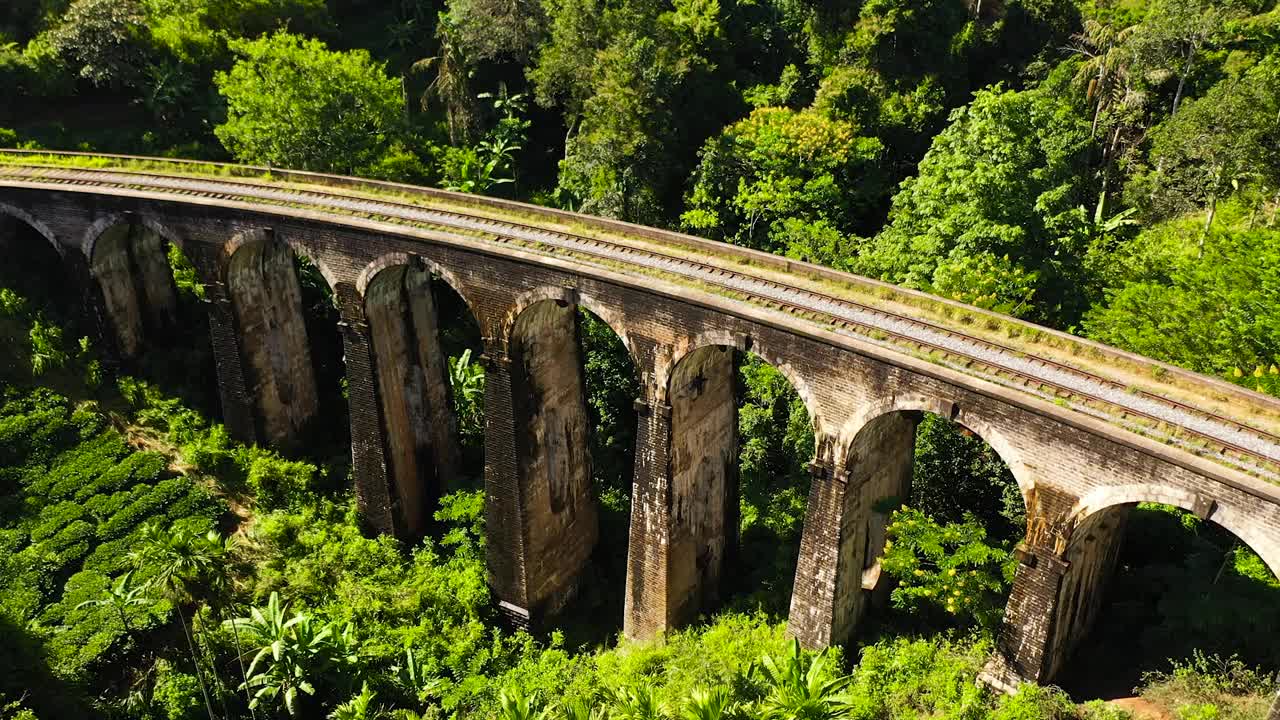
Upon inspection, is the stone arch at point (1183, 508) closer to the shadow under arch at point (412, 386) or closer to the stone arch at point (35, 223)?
the shadow under arch at point (412, 386)

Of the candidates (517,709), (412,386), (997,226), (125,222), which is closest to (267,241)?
(412,386)

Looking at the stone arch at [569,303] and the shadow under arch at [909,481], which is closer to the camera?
the shadow under arch at [909,481]

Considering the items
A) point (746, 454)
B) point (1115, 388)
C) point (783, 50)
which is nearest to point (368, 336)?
point (746, 454)

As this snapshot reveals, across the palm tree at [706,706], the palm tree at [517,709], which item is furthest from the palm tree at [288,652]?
the palm tree at [706,706]

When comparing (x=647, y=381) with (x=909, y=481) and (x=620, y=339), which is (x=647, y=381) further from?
(x=909, y=481)

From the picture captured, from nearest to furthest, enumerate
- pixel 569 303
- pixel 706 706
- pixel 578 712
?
pixel 706 706 < pixel 578 712 < pixel 569 303

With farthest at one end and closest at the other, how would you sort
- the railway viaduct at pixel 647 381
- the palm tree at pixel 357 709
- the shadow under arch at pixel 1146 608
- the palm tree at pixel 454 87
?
the palm tree at pixel 454 87, the palm tree at pixel 357 709, the shadow under arch at pixel 1146 608, the railway viaduct at pixel 647 381

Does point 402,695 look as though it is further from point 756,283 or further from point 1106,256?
point 1106,256
